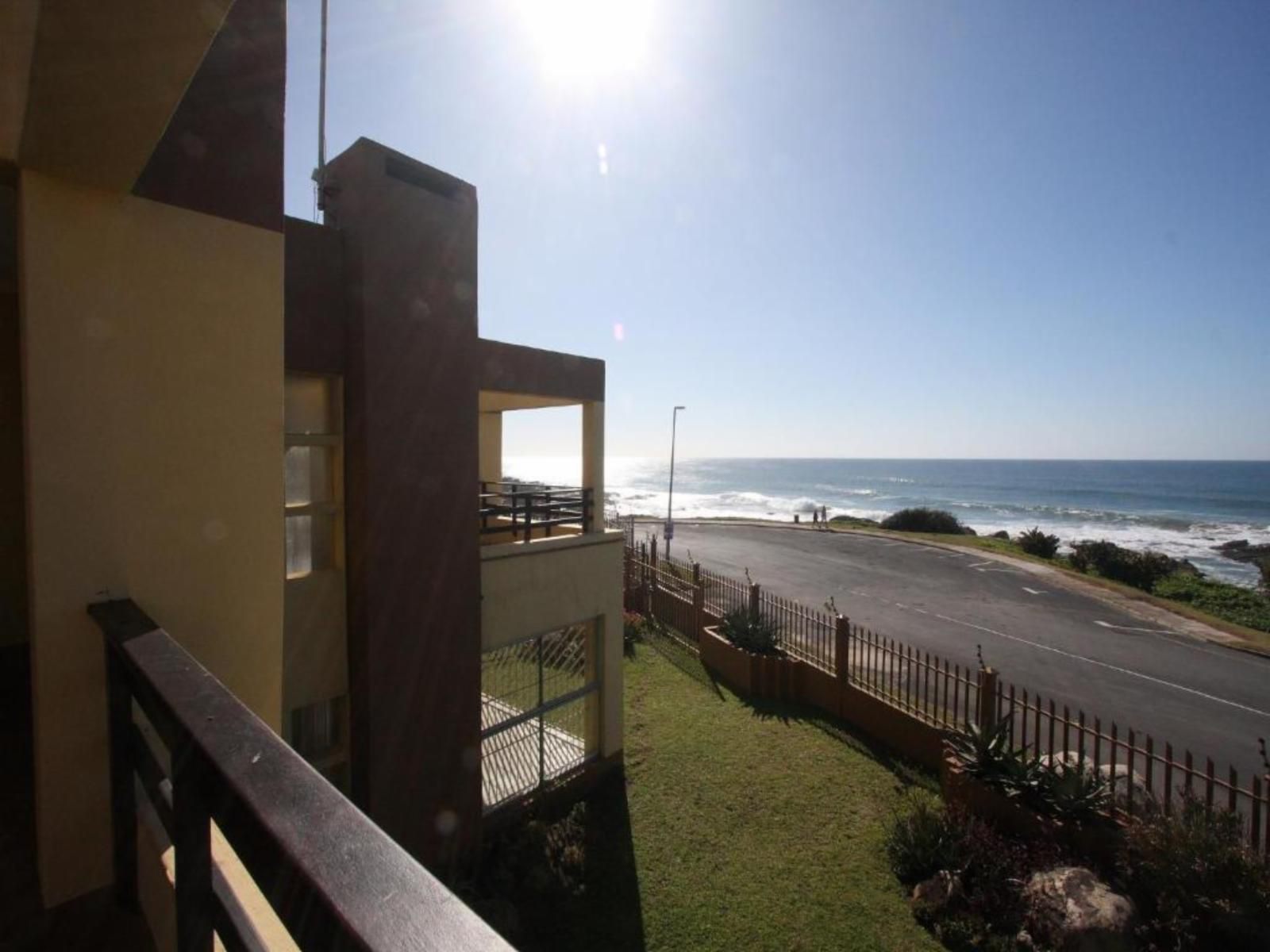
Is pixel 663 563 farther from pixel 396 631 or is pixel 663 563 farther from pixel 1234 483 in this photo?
pixel 1234 483

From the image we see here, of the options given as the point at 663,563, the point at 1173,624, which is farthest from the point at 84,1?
the point at 1173,624

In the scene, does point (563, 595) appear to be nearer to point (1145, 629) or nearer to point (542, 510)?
point (542, 510)

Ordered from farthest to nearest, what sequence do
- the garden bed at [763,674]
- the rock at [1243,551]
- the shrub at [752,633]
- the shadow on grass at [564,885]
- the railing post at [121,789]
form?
the rock at [1243,551] < the shrub at [752,633] < the garden bed at [763,674] < the shadow on grass at [564,885] < the railing post at [121,789]

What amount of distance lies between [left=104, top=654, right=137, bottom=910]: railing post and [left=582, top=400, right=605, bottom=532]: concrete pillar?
21.9ft

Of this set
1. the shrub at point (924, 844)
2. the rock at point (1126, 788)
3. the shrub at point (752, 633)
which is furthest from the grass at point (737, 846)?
the rock at point (1126, 788)

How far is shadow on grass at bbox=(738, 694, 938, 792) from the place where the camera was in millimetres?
8570

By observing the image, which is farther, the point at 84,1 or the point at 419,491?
the point at 419,491

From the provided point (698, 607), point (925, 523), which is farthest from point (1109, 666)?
point (925, 523)

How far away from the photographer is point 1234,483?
332ft

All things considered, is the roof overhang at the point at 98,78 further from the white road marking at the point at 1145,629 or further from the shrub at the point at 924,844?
the white road marking at the point at 1145,629

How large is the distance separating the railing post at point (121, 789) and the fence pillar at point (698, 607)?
11.7m

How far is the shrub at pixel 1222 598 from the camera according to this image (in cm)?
1753

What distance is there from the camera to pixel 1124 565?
22.1 meters

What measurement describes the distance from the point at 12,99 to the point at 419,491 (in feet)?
14.1
